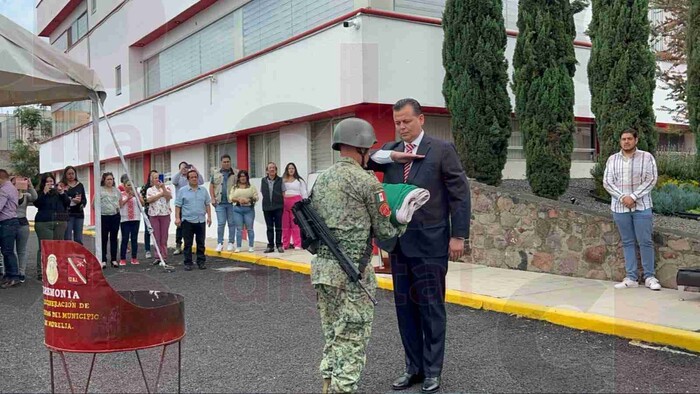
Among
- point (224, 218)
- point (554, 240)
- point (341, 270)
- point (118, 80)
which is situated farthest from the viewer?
point (118, 80)

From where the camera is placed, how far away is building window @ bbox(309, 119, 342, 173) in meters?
13.4

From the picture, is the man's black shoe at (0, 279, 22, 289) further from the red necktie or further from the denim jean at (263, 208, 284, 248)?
the red necktie

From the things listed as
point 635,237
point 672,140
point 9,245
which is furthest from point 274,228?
point 672,140

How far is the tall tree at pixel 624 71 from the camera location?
9.62 m

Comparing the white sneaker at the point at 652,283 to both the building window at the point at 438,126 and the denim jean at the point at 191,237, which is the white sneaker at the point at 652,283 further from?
the denim jean at the point at 191,237

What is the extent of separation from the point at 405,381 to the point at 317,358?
1043mm

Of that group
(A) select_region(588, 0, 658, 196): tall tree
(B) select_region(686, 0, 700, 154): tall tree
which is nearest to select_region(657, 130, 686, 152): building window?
(A) select_region(588, 0, 658, 196): tall tree

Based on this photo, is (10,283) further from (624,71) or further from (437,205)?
(624,71)

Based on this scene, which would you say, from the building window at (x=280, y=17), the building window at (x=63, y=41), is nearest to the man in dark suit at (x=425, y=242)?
the building window at (x=280, y=17)

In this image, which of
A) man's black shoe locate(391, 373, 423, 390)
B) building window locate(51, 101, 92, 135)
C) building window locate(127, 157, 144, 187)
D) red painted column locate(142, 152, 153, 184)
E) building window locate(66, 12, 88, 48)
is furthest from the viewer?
building window locate(51, 101, 92, 135)

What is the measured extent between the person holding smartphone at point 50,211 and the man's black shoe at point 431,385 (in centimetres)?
828

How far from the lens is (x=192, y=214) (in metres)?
11.2

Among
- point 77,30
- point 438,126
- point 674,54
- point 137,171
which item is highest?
point 77,30

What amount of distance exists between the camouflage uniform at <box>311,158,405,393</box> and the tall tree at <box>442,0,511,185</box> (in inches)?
294
